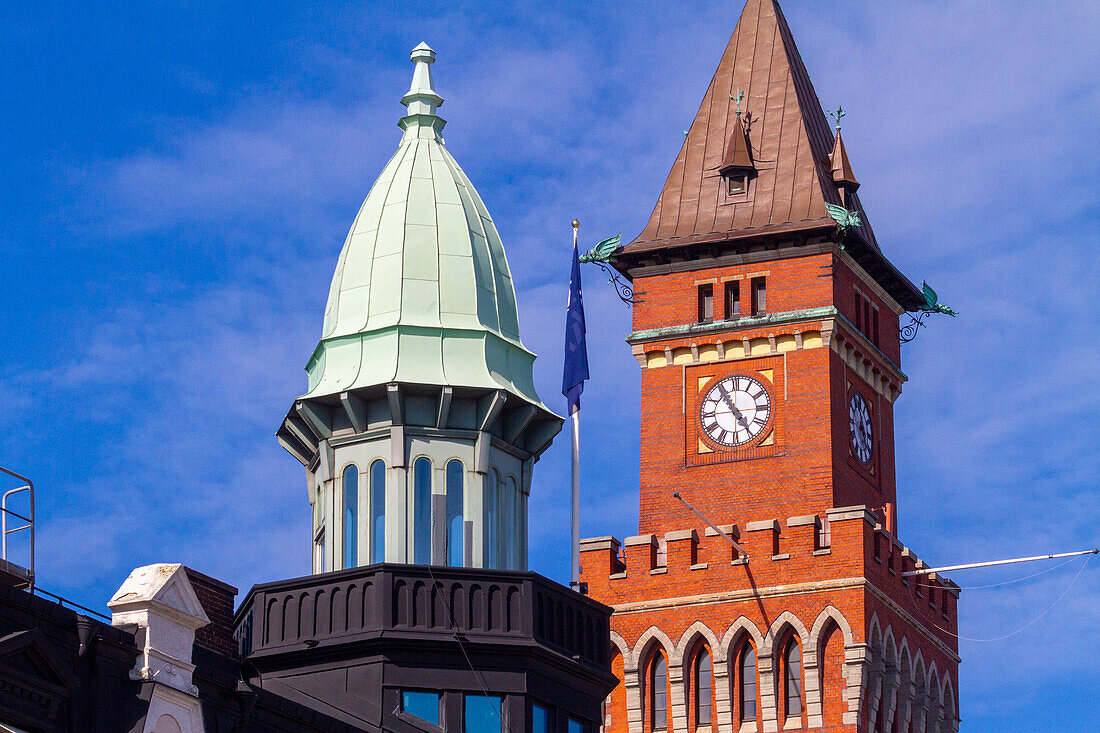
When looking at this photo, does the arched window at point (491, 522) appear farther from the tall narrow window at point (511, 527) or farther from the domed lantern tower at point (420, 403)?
the tall narrow window at point (511, 527)

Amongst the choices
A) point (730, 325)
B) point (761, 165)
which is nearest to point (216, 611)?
point (730, 325)

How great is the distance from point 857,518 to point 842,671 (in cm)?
380

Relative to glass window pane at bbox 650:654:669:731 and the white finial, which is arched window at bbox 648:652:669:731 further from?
the white finial

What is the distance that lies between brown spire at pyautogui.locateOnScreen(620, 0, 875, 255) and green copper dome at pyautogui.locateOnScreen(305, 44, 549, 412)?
3214 cm

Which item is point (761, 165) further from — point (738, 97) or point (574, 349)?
point (574, 349)

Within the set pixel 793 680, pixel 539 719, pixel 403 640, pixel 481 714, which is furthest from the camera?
pixel 793 680

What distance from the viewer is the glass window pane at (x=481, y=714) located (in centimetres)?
3356

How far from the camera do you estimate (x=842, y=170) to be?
71812mm

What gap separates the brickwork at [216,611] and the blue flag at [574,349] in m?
11.3

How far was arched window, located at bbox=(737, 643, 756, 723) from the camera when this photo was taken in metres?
A: 65.8

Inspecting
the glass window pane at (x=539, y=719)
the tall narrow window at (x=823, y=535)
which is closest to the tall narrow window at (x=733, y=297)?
the tall narrow window at (x=823, y=535)

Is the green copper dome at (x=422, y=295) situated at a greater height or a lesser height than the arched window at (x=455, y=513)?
greater

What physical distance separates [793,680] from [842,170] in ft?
47.4

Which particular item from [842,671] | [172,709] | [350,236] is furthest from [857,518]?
[172,709]
